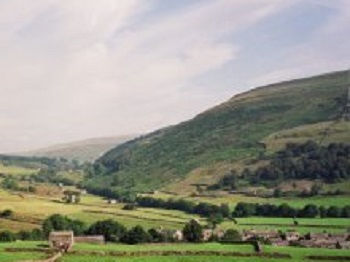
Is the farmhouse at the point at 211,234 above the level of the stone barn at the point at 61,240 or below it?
below

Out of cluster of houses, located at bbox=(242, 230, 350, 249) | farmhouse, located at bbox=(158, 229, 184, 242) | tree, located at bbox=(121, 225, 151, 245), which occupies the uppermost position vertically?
tree, located at bbox=(121, 225, 151, 245)

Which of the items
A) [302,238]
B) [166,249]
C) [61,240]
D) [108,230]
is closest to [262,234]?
[302,238]

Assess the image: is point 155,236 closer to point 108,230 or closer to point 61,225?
point 108,230

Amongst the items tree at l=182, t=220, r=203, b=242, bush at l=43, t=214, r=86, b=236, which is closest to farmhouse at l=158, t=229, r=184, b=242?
tree at l=182, t=220, r=203, b=242

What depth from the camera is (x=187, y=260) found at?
310 ft

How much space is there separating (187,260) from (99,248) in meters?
14.5

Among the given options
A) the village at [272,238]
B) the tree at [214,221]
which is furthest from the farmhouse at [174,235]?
the tree at [214,221]

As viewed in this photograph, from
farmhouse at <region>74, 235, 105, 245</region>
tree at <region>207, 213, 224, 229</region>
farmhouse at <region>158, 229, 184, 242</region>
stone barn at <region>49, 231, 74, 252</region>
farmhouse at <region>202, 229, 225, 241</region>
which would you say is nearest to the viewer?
stone barn at <region>49, 231, 74, 252</region>

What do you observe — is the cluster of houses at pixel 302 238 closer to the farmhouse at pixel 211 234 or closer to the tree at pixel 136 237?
the farmhouse at pixel 211 234

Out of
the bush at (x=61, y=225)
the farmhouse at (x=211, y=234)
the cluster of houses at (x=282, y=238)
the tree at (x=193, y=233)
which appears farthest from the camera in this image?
the bush at (x=61, y=225)

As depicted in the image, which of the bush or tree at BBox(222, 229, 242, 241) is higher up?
the bush

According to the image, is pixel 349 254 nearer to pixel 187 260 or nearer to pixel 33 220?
pixel 187 260

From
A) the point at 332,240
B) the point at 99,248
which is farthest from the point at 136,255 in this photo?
the point at 332,240

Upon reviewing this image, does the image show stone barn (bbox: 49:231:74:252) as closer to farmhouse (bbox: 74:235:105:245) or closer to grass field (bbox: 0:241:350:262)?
grass field (bbox: 0:241:350:262)
